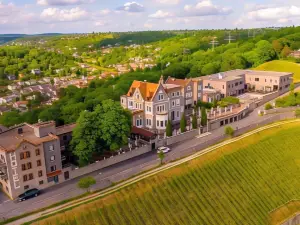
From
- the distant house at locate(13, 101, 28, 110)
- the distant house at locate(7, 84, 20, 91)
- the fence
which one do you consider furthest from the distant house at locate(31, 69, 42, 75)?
the fence

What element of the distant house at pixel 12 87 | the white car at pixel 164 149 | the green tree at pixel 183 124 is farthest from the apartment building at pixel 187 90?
the distant house at pixel 12 87

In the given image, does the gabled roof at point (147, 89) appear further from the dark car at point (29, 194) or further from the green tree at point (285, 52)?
the green tree at point (285, 52)

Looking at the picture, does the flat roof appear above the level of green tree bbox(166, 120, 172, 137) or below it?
above

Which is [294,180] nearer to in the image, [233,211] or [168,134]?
[233,211]

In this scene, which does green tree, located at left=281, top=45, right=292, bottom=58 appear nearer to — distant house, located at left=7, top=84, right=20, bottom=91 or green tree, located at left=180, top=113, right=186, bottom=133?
green tree, located at left=180, top=113, right=186, bottom=133

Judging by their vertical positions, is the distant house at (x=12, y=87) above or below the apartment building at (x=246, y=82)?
below
